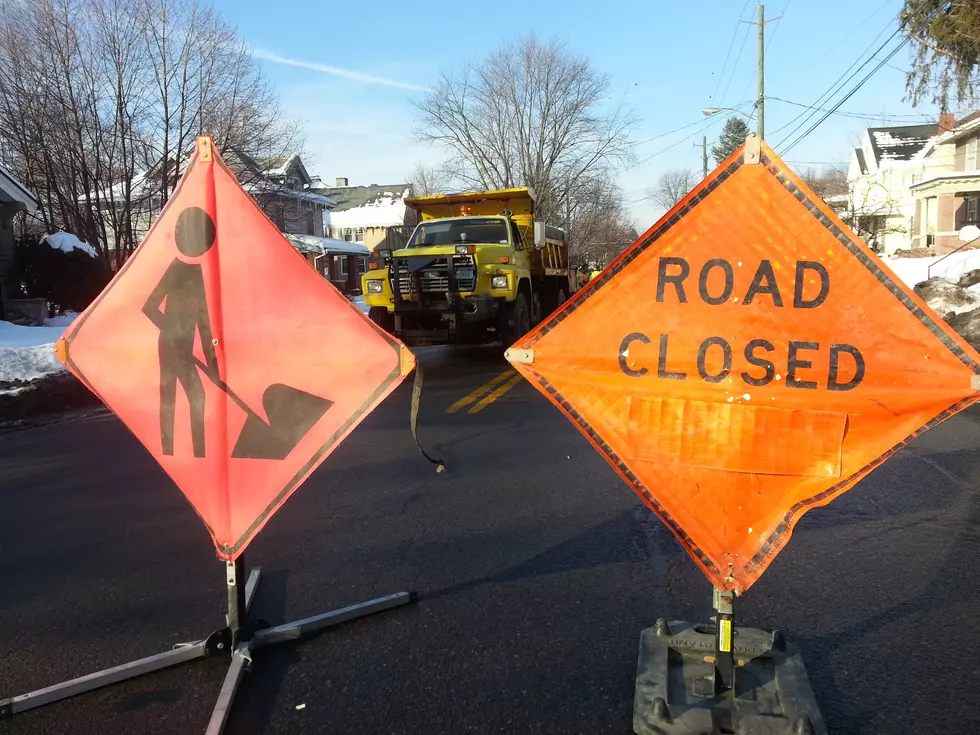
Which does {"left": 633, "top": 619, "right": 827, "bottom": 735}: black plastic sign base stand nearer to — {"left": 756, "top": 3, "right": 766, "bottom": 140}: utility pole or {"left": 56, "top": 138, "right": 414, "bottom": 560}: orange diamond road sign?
{"left": 56, "top": 138, "right": 414, "bottom": 560}: orange diamond road sign

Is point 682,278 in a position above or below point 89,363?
above

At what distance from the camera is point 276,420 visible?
10.6 ft

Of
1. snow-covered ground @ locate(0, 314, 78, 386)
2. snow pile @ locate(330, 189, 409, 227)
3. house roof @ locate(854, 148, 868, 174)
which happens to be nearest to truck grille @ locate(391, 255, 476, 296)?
snow-covered ground @ locate(0, 314, 78, 386)

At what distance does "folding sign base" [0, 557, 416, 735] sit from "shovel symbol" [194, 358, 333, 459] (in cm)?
52

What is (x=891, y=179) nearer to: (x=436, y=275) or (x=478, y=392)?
(x=436, y=275)

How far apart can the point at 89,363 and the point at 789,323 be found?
2.85 metres

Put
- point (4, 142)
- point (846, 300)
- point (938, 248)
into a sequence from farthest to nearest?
point (938, 248)
point (4, 142)
point (846, 300)

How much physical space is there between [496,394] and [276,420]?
6.99 metres

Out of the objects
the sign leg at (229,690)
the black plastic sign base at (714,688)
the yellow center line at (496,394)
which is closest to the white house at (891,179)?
the yellow center line at (496,394)

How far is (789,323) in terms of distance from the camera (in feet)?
8.70

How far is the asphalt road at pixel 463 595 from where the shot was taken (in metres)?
2.95

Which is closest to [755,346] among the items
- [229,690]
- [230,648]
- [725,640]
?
[725,640]

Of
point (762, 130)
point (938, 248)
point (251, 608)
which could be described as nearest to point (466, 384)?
point (251, 608)

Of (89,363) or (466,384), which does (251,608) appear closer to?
(89,363)
